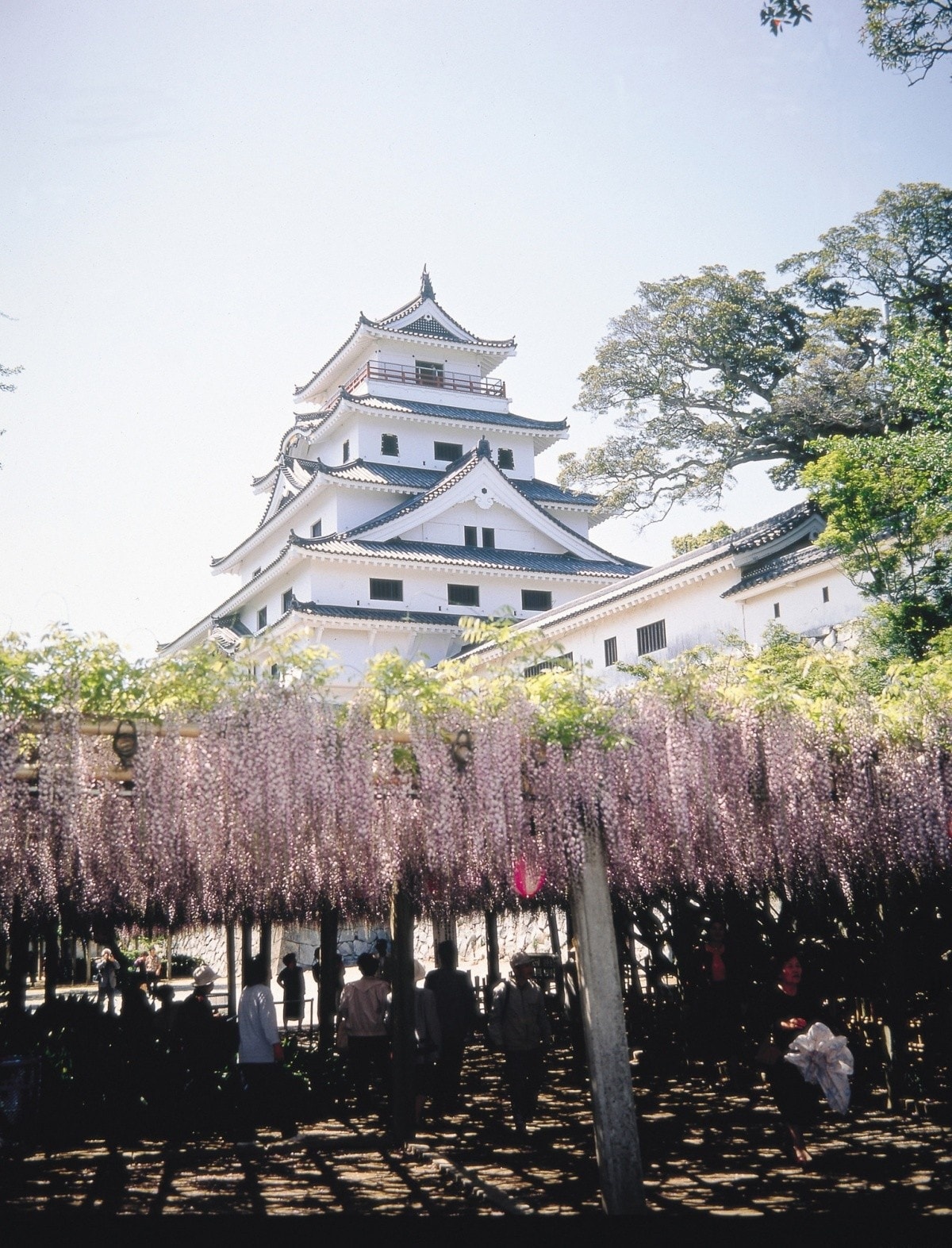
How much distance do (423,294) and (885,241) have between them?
48.3ft

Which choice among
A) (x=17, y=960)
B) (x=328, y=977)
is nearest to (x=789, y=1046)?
(x=328, y=977)

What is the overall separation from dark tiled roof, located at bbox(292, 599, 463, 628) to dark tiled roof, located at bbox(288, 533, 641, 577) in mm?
1402

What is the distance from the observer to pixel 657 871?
7574mm

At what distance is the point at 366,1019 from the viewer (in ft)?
27.5

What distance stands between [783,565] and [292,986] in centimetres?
1074

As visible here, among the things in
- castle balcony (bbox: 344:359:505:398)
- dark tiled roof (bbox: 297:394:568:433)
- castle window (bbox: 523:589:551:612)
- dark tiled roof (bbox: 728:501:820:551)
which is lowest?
dark tiled roof (bbox: 728:501:820:551)

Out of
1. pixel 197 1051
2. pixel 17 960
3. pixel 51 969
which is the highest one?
pixel 17 960

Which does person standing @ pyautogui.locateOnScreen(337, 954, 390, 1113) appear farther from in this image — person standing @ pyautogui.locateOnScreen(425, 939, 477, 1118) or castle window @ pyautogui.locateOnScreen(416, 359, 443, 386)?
castle window @ pyautogui.locateOnScreen(416, 359, 443, 386)

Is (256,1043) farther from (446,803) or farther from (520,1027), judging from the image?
(446,803)

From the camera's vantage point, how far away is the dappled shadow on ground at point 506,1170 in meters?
6.19

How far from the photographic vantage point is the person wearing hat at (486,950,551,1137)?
7.87 metres

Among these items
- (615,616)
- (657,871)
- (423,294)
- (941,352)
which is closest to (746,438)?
(615,616)

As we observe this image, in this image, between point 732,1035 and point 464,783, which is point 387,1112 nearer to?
point 732,1035

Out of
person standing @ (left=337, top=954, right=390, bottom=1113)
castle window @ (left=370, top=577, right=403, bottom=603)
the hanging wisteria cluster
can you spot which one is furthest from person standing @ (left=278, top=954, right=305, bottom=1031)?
castle window @ (left=370, top=577, right=403, bottom=603)
